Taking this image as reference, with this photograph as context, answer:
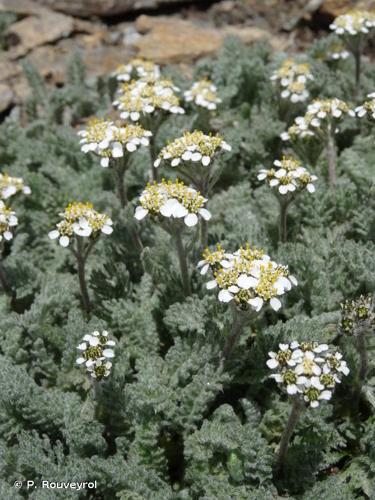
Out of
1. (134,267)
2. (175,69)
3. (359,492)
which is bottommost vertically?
(359,492)

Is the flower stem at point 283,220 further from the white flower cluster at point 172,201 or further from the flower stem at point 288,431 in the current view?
the flower stem at point 288,431

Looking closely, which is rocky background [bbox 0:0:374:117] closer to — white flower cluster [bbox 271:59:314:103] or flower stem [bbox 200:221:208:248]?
white flower cluster [bbox 271:59:314:103]

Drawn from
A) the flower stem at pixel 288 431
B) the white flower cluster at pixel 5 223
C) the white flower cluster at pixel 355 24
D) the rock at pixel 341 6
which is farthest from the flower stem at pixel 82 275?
the rock at pixel 341 6

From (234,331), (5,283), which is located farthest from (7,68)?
(234,331)

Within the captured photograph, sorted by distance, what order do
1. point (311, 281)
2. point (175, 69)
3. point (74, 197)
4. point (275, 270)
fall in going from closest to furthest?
point (275, 270)
point (311, 281)
point (74, 197)
point (175, 69)

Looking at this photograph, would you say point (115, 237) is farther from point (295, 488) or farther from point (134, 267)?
point (295, 488)

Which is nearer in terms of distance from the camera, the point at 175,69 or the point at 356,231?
the point at 356,231

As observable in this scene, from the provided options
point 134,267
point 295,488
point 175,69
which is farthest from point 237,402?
point 175,69
